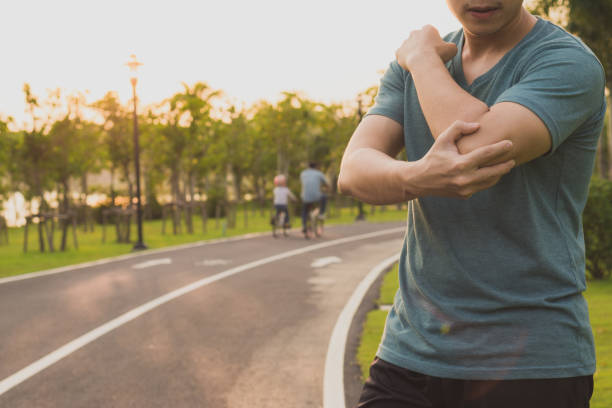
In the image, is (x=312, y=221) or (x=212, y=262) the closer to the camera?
(x=212, y=262)

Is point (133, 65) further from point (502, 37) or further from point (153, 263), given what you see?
point (502, 37)

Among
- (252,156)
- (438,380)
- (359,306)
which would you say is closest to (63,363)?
(359,306)

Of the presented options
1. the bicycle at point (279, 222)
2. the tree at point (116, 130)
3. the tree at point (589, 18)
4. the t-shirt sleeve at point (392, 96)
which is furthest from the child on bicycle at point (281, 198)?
the t-shirt sleeve at point (392, 96)

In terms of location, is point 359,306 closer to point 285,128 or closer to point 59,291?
point 59,291

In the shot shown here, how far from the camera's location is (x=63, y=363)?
6242 millimetres

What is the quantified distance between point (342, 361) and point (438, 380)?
4554mm

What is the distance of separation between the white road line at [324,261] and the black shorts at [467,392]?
37.5ft

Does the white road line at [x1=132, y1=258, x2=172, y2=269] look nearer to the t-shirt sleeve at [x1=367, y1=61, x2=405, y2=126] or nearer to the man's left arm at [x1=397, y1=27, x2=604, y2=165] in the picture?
the t-shirt sleeve at [x1=367, y1=61, x2=405, y2=126]

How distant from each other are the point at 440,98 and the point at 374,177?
252 mm

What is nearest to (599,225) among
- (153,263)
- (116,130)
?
(153,263)

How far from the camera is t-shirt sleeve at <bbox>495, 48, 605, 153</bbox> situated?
1.57 m

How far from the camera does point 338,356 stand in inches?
252

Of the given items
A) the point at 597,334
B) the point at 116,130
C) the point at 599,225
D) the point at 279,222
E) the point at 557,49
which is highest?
the point at 116,130

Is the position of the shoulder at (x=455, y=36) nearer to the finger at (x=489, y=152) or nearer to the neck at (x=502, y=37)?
the neck at (x=502, y=37)
